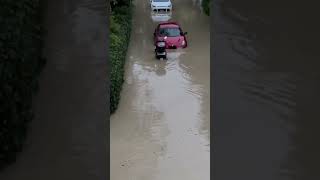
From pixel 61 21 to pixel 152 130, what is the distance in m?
5.07

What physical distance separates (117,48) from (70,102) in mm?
7223

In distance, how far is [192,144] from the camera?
391 inches

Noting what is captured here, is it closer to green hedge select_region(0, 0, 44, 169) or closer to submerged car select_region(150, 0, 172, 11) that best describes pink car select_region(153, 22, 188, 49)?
submerged car select_region(150, 0, 172, 11)

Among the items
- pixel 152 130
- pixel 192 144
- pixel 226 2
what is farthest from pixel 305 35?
pixel 152 130

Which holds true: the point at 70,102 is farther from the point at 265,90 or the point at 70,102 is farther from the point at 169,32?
the point at 169,32

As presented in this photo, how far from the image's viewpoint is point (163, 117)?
1120 centimetres

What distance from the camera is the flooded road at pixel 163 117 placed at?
29.8 feet

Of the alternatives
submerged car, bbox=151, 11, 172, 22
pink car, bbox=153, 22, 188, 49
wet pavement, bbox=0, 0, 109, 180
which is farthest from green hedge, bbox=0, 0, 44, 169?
submerged car, bbox=151, 11, 172, 22

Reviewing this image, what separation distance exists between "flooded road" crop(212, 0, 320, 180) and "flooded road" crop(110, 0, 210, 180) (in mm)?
3262

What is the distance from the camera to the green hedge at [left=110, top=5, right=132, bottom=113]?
37.2ft

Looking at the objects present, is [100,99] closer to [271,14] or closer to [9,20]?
[9,20]

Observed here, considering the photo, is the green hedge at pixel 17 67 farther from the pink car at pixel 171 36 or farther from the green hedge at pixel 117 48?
the pink car at pixel 171 36

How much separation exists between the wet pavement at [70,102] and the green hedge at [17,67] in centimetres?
9

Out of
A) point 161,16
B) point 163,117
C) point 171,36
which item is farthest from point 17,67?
point 161,16
